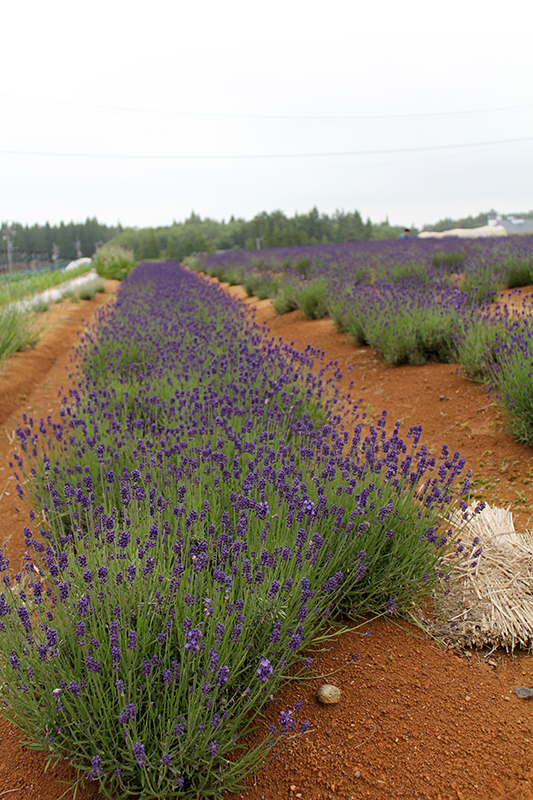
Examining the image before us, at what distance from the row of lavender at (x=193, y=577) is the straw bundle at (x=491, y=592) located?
15 cm

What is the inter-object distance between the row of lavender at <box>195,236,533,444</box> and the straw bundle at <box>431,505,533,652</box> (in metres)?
1.48

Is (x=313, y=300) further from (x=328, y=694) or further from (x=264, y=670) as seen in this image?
(x=264, y=670)

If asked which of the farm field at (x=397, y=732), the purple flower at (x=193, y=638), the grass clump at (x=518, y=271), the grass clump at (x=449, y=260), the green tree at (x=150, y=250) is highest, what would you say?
the green tree at (x=150, y=250)

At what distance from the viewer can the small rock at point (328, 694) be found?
1759 millimetres

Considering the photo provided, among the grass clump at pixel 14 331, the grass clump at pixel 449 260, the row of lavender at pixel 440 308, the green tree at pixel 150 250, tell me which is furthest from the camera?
the green tree at pixel 150 250

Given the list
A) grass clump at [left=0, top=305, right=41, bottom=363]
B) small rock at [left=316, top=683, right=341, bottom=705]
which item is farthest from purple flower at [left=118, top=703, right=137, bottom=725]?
grass clump at [left=0, top=305, right=41, bottom=363]

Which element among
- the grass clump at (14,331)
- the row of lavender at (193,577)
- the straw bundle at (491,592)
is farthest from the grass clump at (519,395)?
the grass clump at (14,331)

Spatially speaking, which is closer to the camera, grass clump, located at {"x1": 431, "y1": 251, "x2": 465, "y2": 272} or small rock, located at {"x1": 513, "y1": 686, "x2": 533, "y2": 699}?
small rock, located at {"x1": 513, "y1": 686, "x2": 533, "y2": 699}

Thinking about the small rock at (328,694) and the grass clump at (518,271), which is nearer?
the small rock at (328,694)

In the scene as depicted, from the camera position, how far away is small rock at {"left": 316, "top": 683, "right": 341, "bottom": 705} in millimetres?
1759

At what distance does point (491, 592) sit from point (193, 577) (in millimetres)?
1410

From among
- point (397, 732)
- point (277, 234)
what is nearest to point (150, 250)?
point (277, 234)

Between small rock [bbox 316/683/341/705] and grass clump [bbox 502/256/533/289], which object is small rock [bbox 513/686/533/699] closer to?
small rock [bbox 316/683/341/705]

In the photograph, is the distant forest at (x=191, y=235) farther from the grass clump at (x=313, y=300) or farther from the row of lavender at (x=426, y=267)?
the grass clump at (x=313, y=300)
